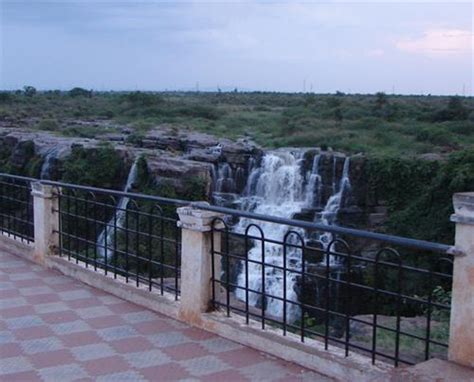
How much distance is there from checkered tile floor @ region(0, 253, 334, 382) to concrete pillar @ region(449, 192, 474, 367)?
0.95 metres

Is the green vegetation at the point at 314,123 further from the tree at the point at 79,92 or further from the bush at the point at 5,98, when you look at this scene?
the tree at the point at 79,92

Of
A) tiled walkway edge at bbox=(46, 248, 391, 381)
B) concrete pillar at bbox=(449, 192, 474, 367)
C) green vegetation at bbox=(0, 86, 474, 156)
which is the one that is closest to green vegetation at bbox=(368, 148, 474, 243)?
green vegetation at bbox=(0, 86, 474, 156)

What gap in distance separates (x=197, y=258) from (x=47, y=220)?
8.52 feet

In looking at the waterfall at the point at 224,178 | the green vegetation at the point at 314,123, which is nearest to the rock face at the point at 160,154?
the waterfall at the point at 224,178

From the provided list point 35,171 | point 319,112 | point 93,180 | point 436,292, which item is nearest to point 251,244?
point 93,180

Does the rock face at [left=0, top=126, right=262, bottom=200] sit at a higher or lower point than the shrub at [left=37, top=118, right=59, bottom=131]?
lower

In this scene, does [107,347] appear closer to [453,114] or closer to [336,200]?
[336,200]

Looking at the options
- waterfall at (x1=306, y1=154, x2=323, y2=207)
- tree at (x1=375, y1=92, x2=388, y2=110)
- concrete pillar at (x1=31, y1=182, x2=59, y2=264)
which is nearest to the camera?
concrete pillar at (x1=31, y1=182, x2=59, y2=264)

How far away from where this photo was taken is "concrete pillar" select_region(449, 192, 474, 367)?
3.25 meters

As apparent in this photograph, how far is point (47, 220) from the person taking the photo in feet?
21.8

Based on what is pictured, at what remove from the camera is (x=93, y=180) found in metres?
24.3

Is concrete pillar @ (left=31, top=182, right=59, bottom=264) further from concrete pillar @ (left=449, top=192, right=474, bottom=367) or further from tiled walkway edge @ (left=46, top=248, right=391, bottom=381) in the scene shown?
concrete pillar @ (left=449, top=192, right=474, bottom=367)

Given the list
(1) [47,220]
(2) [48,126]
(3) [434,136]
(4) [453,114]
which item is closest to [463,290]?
(1) [47,220]

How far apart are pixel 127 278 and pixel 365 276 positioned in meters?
15.0
